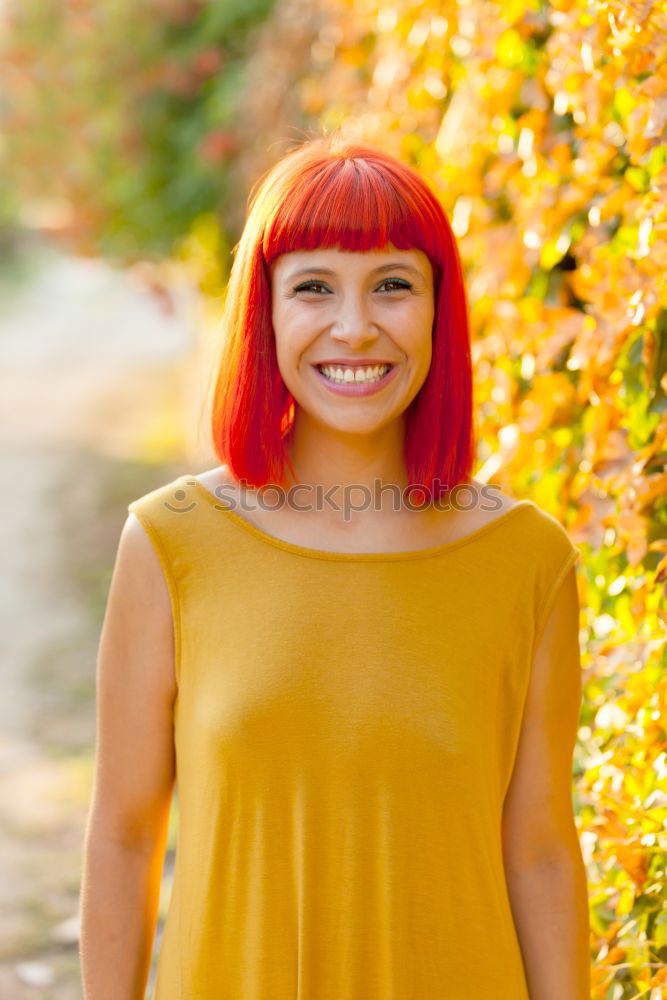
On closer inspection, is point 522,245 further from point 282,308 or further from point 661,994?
point 661,994

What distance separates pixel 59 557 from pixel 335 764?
6.97 metres

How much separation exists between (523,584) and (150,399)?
12025 millimetres

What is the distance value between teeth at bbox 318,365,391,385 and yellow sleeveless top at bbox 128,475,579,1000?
238 mm

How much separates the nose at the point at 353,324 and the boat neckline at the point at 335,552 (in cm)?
28

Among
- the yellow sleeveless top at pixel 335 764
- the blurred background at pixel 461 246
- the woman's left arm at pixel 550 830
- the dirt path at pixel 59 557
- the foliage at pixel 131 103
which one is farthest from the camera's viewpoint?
the foliage at pixel 131 103

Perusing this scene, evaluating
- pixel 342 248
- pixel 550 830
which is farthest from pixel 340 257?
pixel 550 830

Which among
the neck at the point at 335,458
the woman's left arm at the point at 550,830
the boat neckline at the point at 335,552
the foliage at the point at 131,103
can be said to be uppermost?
the foliage at the point at 131,103

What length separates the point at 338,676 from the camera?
1624 mm

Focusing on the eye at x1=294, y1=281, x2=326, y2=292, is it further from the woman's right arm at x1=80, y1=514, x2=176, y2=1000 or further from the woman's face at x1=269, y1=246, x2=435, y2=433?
the woman's right arm at x1=80, y1=514, x2=176, y2=1000

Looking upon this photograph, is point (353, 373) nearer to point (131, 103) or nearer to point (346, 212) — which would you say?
point (346, 212)

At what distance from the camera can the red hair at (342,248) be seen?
1.64 meters

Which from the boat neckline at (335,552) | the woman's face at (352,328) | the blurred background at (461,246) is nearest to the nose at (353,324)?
the woman's face at (352,328)

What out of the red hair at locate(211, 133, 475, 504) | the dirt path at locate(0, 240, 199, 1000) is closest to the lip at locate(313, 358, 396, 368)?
the red hair at locate(211, 133, 475, 504)

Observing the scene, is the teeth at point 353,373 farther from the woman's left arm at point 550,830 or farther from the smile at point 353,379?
the woman's left arm at point 550,830
